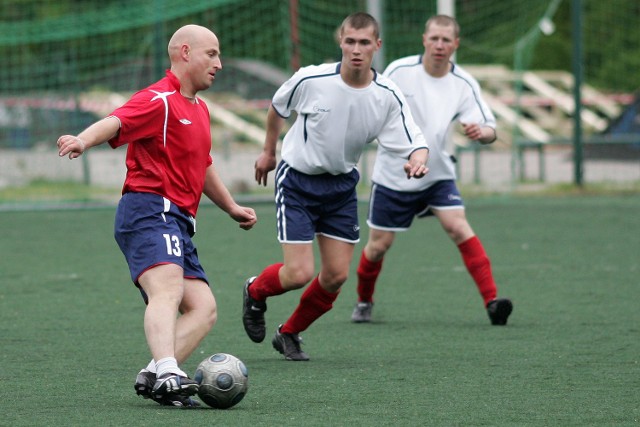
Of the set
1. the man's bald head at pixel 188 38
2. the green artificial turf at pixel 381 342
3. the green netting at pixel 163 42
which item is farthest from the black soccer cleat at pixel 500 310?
the green netting at pixel 163 42

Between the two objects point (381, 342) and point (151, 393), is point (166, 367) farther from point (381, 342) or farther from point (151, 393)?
point (381, 342)

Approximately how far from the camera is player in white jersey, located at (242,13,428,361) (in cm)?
650

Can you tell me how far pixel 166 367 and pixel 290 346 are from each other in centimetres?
167

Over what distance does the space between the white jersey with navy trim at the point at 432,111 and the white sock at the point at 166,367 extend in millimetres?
3391

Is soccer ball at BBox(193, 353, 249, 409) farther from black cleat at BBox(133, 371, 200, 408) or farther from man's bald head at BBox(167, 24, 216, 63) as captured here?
man's bald head at BBox(167, 24, 216, 63)

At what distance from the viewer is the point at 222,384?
5.09m

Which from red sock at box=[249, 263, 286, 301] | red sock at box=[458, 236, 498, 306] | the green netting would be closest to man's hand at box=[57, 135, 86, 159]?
red sock at box=[249, 263, 286, 301]

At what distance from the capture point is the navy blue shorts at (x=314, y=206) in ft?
21.6

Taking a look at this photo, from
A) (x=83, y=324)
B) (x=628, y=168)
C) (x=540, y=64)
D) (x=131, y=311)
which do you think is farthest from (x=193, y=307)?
(x=540, y=64)

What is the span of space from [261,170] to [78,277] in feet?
11.9

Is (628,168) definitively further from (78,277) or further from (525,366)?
(525,366)

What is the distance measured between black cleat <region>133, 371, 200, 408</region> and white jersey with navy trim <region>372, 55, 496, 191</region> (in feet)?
10.9

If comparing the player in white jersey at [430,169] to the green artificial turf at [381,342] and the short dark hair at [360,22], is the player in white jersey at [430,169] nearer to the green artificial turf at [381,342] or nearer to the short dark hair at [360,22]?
the green artificial turf at [381,342]

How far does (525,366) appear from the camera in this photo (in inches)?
244
